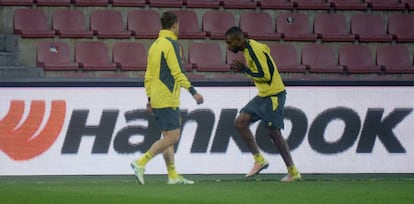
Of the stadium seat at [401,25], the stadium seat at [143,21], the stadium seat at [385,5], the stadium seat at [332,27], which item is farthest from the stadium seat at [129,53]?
the stadium seat at [401,25]

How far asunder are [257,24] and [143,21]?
1.97 meters

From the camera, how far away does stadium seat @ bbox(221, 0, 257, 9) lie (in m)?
18.1

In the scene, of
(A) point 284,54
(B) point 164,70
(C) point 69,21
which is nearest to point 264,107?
(B) point 164,70

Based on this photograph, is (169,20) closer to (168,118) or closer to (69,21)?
(168,118)

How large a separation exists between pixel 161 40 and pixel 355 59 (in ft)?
24.0

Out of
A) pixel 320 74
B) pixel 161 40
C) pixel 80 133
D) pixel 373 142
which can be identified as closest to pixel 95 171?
pixel 80 133

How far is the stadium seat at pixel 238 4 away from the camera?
18.1 metres

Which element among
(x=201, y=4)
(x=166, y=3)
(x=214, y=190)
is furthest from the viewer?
(x=201, y=4)

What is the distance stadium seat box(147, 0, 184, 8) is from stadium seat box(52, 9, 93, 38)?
123 centimetres

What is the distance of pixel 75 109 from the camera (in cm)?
1270

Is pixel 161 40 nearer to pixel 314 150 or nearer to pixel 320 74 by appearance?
pixel 314 150

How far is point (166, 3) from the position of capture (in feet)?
58.3

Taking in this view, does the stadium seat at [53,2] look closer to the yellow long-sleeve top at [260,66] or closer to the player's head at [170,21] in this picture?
the yellow long-sleeve top at [260,66]

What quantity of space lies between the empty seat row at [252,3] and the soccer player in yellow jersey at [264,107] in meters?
5.72
